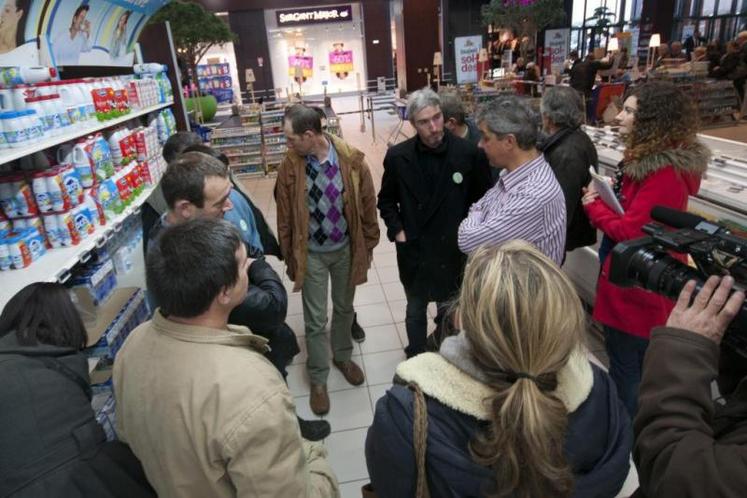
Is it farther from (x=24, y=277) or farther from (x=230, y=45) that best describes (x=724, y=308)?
(x=230, y=45)

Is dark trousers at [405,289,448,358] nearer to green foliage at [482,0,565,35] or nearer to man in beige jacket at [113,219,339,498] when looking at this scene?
man in beige jacket at [113,219,339,498]

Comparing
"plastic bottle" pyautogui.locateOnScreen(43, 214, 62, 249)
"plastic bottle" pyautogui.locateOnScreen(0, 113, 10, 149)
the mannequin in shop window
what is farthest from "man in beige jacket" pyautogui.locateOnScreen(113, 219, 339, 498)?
"plastic bottle" pyautogui.locateOnScreen(43, 214, 62, 249)

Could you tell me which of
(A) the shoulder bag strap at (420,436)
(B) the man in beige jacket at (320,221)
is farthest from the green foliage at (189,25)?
(A) the shoulder bag strap at (420,436)

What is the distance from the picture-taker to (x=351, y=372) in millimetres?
3256

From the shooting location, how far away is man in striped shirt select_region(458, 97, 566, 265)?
2080 millimetres

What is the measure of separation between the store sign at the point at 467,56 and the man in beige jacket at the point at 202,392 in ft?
36.1

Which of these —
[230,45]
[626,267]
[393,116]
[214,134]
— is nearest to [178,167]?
[626,267]

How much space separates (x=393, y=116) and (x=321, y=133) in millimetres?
14174

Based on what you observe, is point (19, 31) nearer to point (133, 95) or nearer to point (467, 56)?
point (133, 95)

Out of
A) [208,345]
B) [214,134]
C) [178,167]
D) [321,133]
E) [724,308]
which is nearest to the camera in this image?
[724,308]

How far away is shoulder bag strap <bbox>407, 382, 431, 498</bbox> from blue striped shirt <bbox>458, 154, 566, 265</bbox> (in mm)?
1148

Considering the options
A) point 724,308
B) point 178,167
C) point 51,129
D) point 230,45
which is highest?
point 230,45

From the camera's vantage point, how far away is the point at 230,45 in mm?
21547

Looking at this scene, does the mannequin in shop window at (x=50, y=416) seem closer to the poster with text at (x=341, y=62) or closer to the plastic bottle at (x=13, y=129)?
the plastic bottle at (x=13, y=129)
